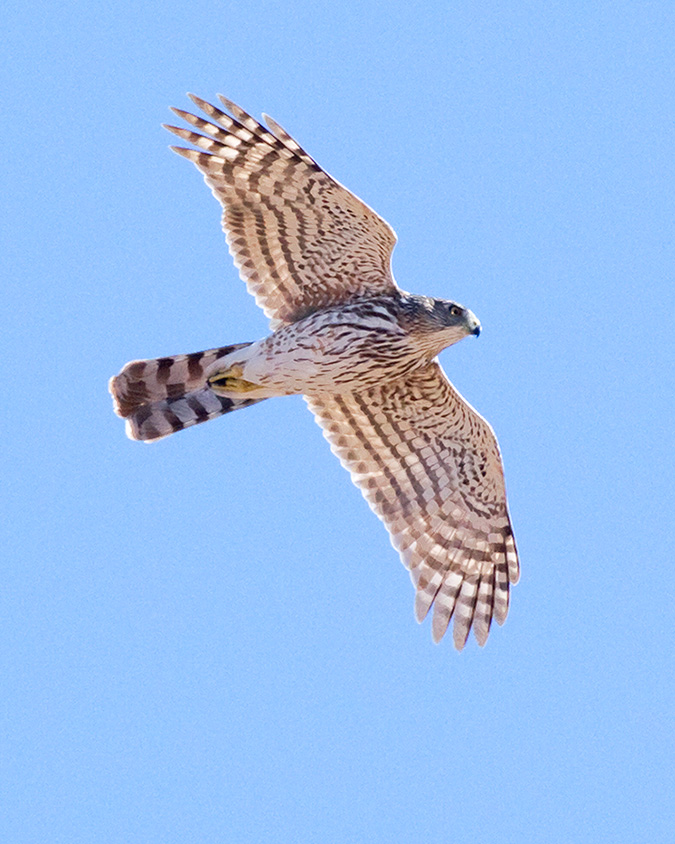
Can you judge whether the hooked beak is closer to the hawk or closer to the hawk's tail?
the hawk

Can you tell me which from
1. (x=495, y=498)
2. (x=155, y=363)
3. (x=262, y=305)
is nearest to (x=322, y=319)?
(x=262, y=305)

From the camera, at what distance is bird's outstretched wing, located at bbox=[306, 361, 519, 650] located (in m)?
12.7

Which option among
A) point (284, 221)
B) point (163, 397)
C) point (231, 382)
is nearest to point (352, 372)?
point (231, 382)

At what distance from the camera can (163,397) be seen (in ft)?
40.6

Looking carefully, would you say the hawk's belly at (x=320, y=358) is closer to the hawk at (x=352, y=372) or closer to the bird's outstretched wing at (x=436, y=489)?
the hawk at (x=352, y=372)

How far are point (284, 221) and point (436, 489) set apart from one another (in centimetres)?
256

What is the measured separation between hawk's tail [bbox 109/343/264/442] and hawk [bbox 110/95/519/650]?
11mm

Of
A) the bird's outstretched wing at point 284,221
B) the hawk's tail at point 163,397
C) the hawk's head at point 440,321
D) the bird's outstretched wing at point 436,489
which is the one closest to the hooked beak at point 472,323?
the hawk's head at point 440,321

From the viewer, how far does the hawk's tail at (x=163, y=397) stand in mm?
12359

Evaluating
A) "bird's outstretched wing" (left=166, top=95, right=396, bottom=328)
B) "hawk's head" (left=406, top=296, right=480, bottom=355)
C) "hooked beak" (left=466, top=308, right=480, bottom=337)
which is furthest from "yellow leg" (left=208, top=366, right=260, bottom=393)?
"hooked beak" (left=466, top=308, right=480, bottom=337)

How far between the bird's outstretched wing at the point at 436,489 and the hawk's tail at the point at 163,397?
911 mm

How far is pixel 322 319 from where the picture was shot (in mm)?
11891

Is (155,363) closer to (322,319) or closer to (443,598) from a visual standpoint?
(322,319)

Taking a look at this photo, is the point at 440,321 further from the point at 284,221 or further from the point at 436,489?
the point at 436,489
